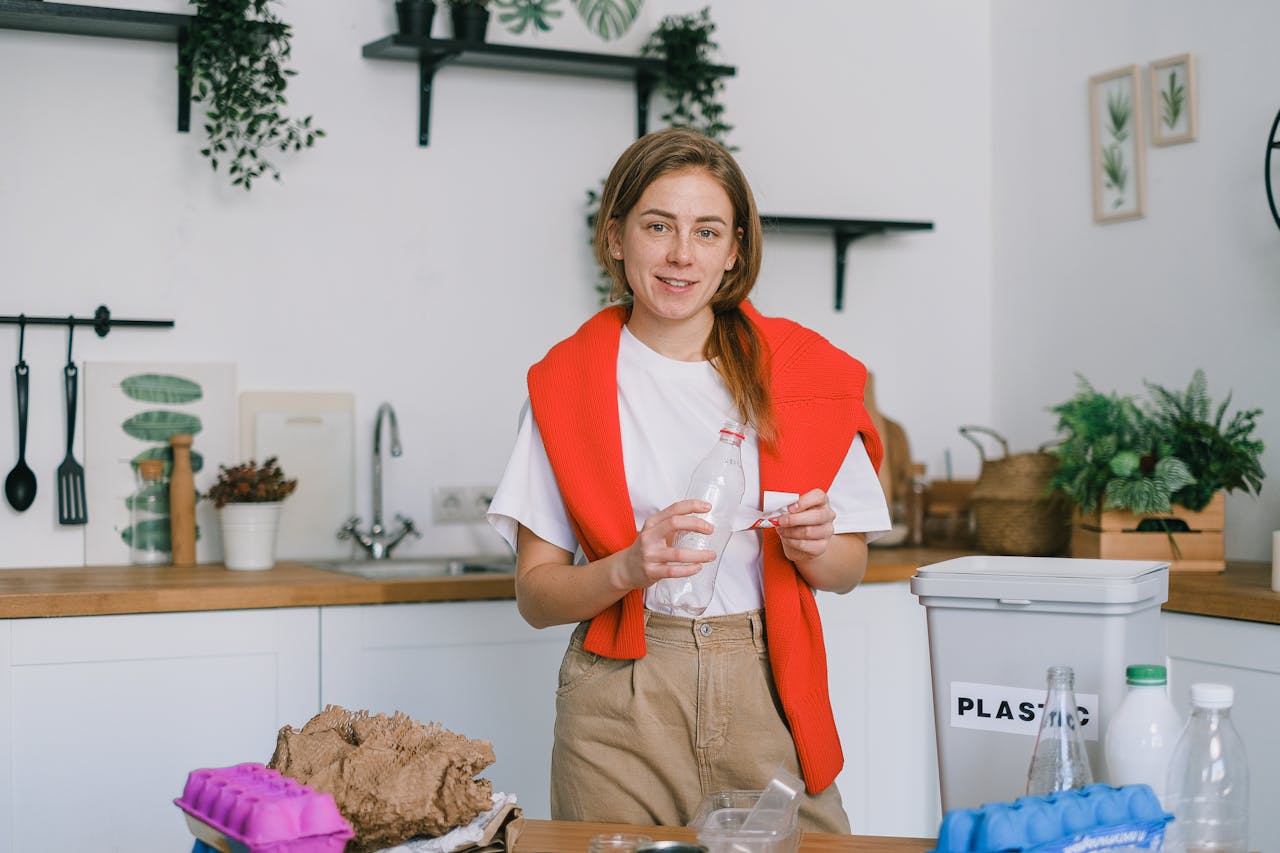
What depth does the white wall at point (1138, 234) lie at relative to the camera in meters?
2.87

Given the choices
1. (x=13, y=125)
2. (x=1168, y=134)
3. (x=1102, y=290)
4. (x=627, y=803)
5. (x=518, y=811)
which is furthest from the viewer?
(x=1102, y=290)

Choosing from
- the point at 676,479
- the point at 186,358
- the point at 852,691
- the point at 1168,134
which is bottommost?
the point at 852,691

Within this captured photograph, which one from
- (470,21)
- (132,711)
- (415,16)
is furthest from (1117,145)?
(132,711)

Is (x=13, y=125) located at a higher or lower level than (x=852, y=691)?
higher

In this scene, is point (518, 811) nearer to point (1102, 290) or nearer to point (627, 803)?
point (627, 803)

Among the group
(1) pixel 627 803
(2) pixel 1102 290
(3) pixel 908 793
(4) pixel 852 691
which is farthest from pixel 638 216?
(2) pixel 1102 290

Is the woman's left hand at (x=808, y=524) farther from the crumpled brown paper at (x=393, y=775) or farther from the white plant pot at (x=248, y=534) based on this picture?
the white plant pot at (x=248, y=534)

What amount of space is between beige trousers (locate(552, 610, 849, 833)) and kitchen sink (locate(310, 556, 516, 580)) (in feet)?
4.18

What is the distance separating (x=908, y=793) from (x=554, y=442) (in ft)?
5.27

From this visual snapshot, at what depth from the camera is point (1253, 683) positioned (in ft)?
7.63

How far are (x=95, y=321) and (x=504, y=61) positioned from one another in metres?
1.08

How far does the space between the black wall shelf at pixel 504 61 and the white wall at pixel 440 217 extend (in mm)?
43

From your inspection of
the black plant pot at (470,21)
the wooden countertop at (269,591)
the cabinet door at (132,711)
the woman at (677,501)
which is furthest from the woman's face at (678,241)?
the black plant pot at (470,21)

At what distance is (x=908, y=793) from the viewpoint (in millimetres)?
2959
